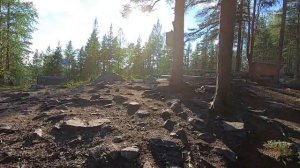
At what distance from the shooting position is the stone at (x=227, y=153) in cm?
572

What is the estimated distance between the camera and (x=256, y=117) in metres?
8.12

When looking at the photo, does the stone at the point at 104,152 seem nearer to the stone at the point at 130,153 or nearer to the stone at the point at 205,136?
the stone at the point at 130,153

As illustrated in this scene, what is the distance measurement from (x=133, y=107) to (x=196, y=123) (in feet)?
6.64

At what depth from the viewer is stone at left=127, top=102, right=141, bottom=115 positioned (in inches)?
324

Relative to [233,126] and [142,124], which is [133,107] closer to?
[142,124]

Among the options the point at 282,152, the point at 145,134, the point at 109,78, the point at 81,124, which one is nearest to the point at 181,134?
the point at 145,134

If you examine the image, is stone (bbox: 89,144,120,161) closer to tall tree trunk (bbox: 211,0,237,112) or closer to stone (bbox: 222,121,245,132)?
stone (bbox: 222,121,245,132)

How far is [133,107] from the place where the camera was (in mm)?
8461

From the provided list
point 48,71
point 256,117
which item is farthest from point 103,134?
point 48,71

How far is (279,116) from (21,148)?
265 inches

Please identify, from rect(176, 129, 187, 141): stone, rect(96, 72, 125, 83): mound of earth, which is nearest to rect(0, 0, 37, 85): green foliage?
rect(96, 72, 125, 83): mound of earth

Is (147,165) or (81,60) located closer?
(147,165)

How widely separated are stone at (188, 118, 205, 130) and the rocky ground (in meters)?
0.02

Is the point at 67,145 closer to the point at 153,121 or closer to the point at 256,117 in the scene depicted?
the point at 153,121
